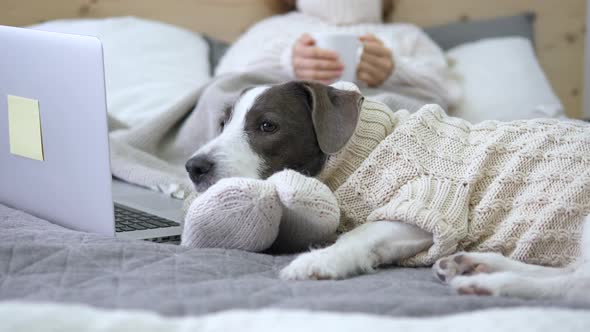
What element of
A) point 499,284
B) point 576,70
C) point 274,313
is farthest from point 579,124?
point 576,70

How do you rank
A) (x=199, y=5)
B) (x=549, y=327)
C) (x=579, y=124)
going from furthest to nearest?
(x=199, y=5) < (x=579, y=124) < (x=549, y=327)

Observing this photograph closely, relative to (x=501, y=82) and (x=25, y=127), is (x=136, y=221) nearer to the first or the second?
(x=25, y=127)

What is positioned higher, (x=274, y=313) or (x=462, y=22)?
(x=274, y=313)

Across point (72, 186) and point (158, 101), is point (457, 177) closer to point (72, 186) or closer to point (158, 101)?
point (72, 186)

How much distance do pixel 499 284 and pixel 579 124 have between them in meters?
0.62

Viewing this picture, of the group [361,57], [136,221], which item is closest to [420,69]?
[361,57]

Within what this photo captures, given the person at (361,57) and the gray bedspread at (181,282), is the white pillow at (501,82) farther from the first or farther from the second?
the gray bedspread at (181,282)

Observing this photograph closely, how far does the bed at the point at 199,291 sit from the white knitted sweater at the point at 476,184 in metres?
0.14

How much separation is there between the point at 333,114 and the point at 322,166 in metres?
0.13

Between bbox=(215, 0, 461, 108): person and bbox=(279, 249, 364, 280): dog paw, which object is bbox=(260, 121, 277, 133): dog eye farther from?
bbox=(215, 0, 461, 108): person

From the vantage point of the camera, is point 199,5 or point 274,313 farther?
point 199,5

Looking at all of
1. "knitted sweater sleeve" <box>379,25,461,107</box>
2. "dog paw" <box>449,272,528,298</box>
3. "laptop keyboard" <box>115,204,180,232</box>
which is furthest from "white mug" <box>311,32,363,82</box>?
"dog paw" <box>449,272,528,298</box>

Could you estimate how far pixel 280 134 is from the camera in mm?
1647

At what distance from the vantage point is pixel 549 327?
948mm
